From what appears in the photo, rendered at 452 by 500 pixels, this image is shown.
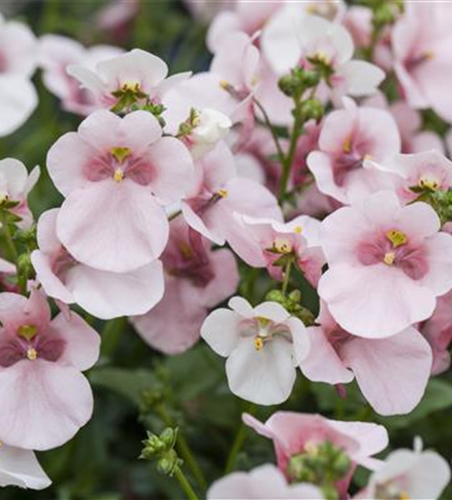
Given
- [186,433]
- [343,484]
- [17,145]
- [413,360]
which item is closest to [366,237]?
[413,360]

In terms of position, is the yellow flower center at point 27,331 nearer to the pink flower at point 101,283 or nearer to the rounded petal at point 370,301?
the pink flower at point 101,283

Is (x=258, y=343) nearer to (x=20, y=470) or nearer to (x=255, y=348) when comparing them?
(x=255, y=348)

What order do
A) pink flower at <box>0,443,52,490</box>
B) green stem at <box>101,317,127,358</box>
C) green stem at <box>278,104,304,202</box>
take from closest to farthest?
pink flower at <box>0,443,52,490</box> < green stem at <box>278,104,304,202</box> < green stem at <box>101,317,127,358</box>

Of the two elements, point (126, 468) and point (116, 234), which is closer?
point (116, 234)

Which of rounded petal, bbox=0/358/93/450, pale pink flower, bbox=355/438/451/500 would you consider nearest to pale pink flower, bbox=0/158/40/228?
rounded petal, bbox=0/358/93/450

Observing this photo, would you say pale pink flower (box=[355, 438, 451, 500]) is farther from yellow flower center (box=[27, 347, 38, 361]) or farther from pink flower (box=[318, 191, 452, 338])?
yellow flower center (box=[27, 347, 38, 361])

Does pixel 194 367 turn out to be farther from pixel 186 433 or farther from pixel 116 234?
pixel 116 234
